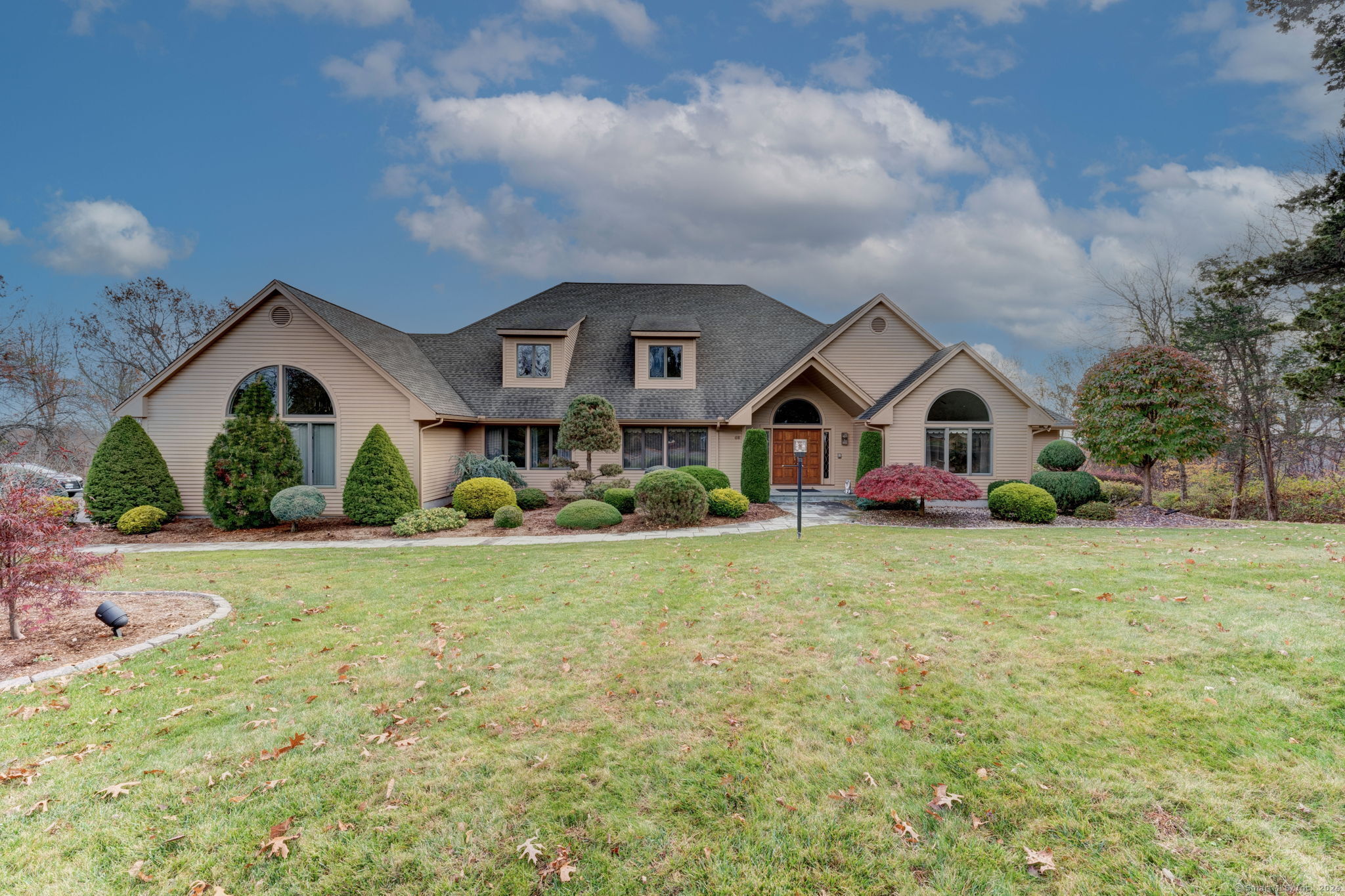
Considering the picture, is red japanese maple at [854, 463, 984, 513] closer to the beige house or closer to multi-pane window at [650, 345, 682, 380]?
the beige house

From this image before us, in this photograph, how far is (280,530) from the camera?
13398mm

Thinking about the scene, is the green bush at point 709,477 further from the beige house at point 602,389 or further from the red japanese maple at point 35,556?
the red japanese maple at point 35,556

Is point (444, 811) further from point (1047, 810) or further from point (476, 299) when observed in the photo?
point (476, 299)

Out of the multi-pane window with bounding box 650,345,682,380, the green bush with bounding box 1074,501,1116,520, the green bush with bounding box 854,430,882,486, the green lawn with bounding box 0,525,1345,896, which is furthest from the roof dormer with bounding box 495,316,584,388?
the green bush with bounding box 1074,501,1116,520

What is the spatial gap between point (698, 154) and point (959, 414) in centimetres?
1240

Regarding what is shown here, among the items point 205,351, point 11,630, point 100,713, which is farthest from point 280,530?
point 100,713

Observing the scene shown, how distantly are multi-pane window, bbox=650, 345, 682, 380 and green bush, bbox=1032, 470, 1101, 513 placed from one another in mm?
11693

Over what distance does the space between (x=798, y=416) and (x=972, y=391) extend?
550cm

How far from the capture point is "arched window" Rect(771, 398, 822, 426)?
748 inches

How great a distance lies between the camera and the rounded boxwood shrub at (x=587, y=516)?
42.8 ft

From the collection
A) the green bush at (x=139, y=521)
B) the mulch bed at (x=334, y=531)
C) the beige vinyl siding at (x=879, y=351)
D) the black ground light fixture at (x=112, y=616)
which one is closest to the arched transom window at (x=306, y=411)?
the mulch bed at (x=334, y=531)

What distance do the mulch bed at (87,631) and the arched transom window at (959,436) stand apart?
17301 millimetres

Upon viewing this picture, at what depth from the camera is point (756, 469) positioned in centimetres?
1625

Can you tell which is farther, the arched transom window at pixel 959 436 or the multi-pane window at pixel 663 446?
the multi-pane window at pixel 663 446
